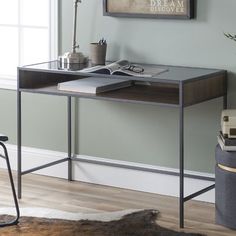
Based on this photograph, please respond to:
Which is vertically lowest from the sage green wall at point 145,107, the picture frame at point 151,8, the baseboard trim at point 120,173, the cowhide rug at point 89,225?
the cowhide rug at point 89,225

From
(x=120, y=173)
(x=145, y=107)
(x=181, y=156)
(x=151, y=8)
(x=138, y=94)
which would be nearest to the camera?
(x=181, y=156)

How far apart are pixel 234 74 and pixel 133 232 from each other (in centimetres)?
110

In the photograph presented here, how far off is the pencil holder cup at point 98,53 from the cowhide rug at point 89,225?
3.10ft

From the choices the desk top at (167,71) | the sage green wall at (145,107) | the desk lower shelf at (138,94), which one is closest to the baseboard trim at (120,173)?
the sage green wall at (145,107)

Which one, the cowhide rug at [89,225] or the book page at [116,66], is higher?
the book page at [116,66]

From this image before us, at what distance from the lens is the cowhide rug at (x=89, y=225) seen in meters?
3.59

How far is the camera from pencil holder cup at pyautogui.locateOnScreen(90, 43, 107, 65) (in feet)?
13.9

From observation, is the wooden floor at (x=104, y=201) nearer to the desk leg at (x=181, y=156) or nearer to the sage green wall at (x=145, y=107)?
the desk leg at (x=181, y=156)

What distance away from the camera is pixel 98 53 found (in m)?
4.24

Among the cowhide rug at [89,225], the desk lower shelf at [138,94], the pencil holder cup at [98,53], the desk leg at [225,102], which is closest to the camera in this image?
the cowhide rug at [89,225]

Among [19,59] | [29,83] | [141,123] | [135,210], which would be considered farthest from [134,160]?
[19,59]

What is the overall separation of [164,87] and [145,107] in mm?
207

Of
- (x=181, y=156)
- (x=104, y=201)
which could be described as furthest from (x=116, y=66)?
(x=104, y=201)

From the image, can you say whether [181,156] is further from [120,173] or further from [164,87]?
[120,173]
